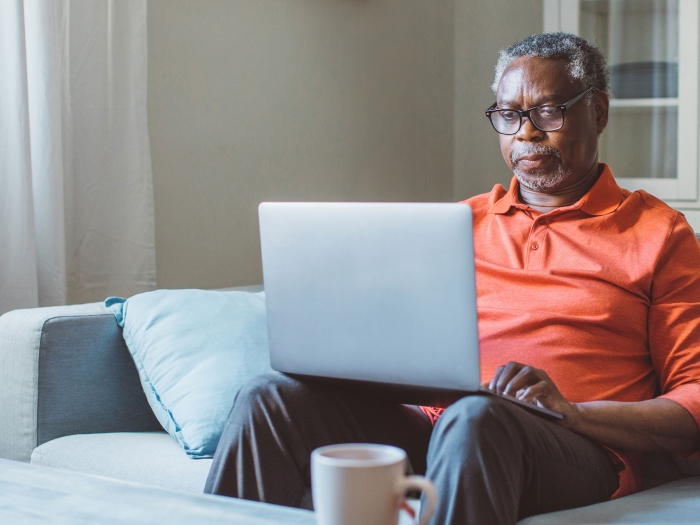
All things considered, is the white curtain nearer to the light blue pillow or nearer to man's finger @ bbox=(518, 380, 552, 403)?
the light blue pillow

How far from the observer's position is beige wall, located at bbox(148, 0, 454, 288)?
213 cm

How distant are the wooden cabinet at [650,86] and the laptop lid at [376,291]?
5.51 ft

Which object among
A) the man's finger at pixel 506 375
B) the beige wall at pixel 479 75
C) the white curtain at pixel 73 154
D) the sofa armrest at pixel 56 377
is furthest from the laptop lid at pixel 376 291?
the beige wall at pixel 479 75

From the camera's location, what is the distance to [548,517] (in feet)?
3.54

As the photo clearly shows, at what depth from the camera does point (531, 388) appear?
1.13 m

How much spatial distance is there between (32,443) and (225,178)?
0.96m

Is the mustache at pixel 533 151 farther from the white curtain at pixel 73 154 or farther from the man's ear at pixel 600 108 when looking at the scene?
the white curtain at pixel 73 154

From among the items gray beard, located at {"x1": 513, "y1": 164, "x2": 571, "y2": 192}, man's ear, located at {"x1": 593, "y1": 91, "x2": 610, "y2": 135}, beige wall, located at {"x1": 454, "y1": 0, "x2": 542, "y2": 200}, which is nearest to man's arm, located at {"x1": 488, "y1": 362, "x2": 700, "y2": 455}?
gray beard, located at {"x1": 513, "y1": 164, "x2": 571, "y2": 192}

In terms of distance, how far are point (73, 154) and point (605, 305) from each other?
1.14m

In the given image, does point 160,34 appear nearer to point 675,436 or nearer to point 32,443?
point 32,443

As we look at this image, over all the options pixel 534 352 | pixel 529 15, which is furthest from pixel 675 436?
pixel 529 15

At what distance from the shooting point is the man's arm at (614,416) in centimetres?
114

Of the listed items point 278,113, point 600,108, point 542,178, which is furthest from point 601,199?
point 278,113

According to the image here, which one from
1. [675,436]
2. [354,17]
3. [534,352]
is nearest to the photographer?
[675,436]
